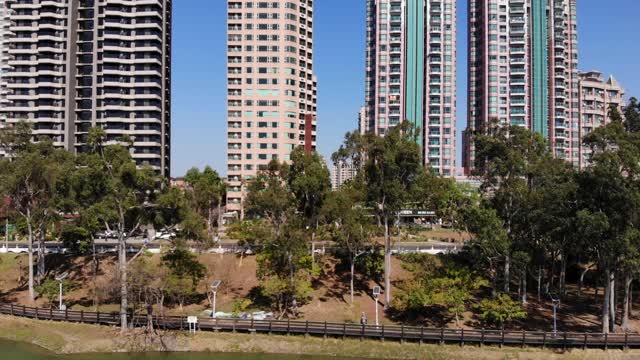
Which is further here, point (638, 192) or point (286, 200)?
point (286, 200)

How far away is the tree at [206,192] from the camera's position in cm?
6535

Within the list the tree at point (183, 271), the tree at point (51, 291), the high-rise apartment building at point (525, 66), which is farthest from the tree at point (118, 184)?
the high-rise apartment building at point (525, 66)

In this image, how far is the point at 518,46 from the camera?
117062 mm

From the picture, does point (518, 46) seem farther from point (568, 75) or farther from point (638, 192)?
point (638, 192)

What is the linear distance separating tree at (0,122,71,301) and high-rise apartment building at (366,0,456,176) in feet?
253

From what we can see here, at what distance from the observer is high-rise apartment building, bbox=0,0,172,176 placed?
10894cm

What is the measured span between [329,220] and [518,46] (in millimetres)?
83382

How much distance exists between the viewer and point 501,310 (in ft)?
141

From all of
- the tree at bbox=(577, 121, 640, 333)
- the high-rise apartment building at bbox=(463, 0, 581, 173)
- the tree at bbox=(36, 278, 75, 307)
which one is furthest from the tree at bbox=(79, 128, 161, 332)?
the high-rise apartment building at bbox=(463, 0, 581, 173)

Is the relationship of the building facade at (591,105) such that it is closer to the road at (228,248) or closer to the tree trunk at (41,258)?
the road at (228,248)

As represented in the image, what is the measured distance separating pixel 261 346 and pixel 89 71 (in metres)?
90.6

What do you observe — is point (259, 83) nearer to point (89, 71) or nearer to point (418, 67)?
point (89, 71)

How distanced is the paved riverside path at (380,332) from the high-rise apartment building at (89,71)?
68.3 m

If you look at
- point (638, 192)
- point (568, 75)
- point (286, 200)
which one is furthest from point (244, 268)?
point (568, 75)
